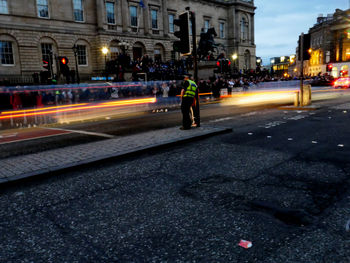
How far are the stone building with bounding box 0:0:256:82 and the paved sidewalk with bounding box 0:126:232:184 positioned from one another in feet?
55.5

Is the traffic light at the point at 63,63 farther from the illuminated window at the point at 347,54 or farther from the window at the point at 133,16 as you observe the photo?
the illuminated window at the point at 347,54

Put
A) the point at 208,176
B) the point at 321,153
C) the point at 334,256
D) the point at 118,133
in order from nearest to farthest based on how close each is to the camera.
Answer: the point at 334,256, the point at 208,176, the point at 321,153, the point at 118,133

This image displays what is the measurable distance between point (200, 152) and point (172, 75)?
26.3 m

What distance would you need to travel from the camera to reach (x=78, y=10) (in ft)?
120

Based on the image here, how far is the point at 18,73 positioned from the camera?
31469mm

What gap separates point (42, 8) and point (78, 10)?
15.5 ft

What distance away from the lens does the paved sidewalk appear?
16.6ft

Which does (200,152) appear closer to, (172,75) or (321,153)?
(321,153)

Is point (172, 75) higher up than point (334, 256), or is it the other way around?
point (172, 75)

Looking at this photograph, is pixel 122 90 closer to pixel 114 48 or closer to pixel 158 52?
pixel 114 48

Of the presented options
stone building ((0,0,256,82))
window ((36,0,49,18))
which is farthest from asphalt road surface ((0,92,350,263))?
window ((36,0,49,18))

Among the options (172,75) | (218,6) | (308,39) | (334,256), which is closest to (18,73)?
(172,75)

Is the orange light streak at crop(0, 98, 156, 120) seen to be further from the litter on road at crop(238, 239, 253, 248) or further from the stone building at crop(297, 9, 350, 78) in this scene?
the stone building at crop(297, 9, 350, 78)

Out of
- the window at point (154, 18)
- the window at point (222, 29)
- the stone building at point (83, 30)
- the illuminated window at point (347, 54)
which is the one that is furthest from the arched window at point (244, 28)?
the illuminated window at point (347, 54)
